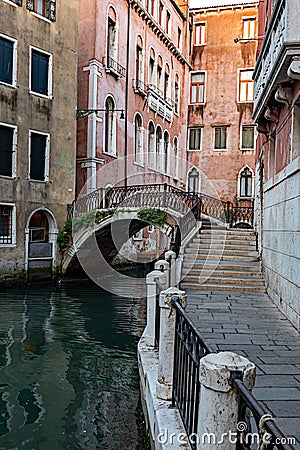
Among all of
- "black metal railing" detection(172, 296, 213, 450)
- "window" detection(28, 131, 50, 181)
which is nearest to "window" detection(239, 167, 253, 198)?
"window" detection(28, 131, 50, 181)

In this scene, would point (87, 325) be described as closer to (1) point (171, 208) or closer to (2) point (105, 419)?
(2) point (105, 419)

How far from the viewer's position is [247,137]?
25.9 m

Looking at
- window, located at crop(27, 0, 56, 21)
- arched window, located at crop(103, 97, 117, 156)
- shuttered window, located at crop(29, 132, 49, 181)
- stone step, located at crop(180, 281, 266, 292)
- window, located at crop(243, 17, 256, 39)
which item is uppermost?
window, located at crop(243, 17, 256, 39)

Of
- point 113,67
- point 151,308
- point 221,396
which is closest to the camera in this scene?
point 221,396

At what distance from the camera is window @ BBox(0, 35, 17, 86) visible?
1383 cm

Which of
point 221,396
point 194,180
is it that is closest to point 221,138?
point 194,180

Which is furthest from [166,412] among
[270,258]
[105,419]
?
[270,258]

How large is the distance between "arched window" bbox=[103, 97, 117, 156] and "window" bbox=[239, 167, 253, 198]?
29.9ft

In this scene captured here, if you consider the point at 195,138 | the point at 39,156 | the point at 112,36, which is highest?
the point at 112,36

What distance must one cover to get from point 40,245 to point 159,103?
1131cm

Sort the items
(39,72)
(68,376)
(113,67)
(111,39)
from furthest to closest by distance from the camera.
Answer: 1. (111,39)
2. (113,67)
3. (39,72)
4. (68,376)

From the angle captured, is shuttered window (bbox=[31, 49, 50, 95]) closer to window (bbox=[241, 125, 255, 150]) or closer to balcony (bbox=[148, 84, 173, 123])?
balcony (bbox=[148, 84, 173, 123])

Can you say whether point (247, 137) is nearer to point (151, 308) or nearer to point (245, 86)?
point (245, 86)

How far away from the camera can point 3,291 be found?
13539 millimetres
